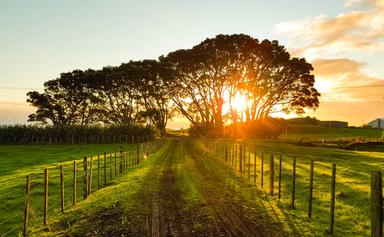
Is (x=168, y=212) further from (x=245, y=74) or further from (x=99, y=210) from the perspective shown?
(x=245, y=74)

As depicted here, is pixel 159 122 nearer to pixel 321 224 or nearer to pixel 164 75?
pixel 164 75

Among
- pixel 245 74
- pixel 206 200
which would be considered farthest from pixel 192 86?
pixel 206 200

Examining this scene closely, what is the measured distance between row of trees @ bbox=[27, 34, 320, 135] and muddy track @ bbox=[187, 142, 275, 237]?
184 feet

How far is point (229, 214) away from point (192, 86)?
235 feet

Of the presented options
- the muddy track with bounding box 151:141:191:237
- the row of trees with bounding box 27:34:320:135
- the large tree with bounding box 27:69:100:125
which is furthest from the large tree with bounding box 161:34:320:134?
the muddy track with bounding box 151:141:191:237

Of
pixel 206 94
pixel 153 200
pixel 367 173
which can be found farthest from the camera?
pixel 206 94

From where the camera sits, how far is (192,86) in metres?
85.9

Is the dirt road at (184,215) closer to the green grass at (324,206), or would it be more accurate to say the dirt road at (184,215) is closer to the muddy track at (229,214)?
the muddy track at (229,214)

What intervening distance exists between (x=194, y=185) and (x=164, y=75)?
220 feet

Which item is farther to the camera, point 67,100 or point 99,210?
point 67,100

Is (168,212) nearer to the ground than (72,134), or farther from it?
nearer to the ground

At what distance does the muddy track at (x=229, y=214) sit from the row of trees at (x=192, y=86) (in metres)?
56.0

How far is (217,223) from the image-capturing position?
13.8 meters

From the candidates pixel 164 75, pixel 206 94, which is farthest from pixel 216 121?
pixel 164 75
